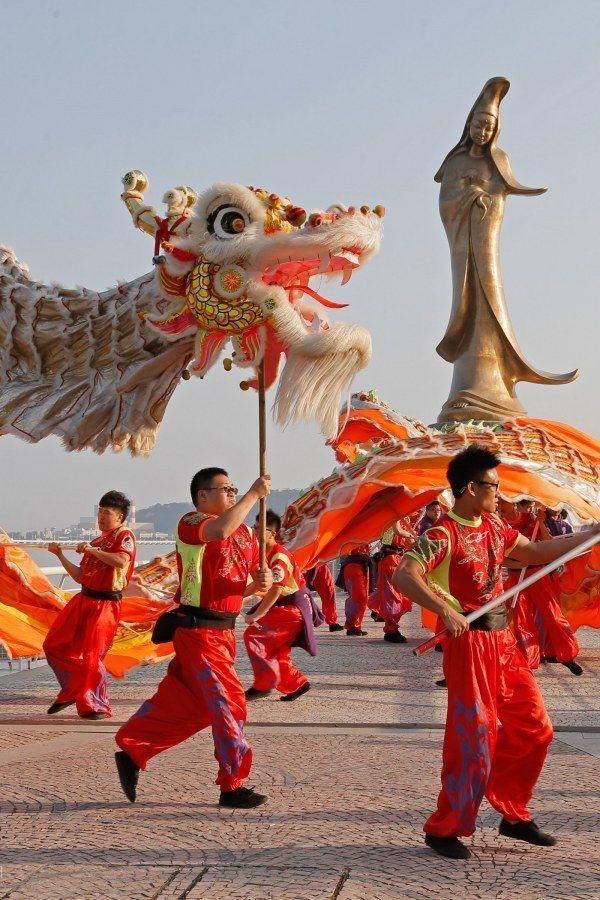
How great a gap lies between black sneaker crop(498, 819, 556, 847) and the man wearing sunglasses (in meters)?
0.96

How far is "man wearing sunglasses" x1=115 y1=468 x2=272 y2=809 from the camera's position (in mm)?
4270

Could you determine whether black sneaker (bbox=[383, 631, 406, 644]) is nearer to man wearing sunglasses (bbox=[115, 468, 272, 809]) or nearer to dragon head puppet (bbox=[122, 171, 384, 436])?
dragon head puppet (bbox=[122, 171, 384, 436])

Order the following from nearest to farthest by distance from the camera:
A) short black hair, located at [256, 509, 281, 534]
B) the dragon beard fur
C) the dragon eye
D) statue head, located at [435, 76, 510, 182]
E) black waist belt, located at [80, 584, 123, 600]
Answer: the dragon beard fur, the dragon eye, black waist belt, located at [80, 584, 123, 600], short black hair, located at [256, 509, 281, 534], statue head, located at [435, 76, 510, 182]

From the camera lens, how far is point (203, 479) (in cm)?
458

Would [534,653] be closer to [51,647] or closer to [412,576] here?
[51,647]

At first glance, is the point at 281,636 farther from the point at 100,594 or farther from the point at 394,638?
the point at 394,638

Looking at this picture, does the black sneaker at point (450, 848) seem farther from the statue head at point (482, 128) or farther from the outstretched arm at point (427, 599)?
the statue head at point (482, 128)

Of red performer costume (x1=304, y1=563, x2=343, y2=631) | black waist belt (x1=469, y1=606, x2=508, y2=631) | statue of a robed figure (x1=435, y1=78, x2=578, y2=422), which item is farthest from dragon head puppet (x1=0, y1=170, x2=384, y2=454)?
statue of a robed figure (x1=435, y1=78, x2=578, y2=422)

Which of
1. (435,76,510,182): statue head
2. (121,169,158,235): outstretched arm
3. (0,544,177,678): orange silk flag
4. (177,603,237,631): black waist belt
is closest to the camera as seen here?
(177,603,237,631): black waist belt

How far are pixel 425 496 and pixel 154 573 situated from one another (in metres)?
2.43

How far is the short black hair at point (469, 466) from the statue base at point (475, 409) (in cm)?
970

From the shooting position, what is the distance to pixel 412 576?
368 cm

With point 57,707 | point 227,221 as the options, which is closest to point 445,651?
point 227,221

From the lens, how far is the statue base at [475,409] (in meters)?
13.7
